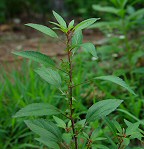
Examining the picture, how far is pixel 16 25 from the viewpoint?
7035mm

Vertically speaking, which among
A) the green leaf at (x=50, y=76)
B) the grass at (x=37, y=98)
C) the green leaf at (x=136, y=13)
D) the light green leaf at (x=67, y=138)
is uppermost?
the green leaf at (x=136, y=13)

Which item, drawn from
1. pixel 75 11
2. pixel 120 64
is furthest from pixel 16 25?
pixel 120 64

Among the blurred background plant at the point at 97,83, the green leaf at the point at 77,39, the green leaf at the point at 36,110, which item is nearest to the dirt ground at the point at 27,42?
the blurred background plant at the point at 97,83

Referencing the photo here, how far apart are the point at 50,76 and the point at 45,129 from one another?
0.79 ft

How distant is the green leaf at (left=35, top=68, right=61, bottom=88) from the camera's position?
1562mm

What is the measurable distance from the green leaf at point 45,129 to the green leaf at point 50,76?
187mm

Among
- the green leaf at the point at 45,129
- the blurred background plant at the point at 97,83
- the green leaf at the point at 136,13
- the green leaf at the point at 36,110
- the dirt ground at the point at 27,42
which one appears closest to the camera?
the green leaf at the point at 36,110

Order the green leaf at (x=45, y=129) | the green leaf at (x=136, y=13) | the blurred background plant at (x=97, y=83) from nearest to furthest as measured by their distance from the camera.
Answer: the green leaf at (x=45, y=129) < the blurred background plant at (x=97, y=83) < the green leaf at (x=136, y=13)

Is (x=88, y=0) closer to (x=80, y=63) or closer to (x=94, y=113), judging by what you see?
(x=80, y=63)

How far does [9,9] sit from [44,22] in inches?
30.3

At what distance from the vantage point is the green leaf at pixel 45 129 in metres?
1.54

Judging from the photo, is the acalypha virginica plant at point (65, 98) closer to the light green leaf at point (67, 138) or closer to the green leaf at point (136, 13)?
the light green leaf at point (67, 138)

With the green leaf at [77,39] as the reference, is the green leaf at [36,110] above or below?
below

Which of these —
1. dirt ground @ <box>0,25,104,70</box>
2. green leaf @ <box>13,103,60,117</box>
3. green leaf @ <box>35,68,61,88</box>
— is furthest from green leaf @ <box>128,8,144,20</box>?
green leaf @ <box>13,103,60,117</box>
